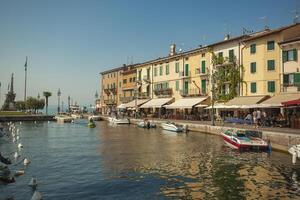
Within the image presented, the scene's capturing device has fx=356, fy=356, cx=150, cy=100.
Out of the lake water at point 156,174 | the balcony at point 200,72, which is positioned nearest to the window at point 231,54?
the balcony at point 200,72

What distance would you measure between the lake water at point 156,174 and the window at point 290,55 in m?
16.4

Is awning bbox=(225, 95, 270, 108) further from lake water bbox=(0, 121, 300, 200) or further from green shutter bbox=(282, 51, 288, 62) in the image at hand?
lake water bbox=(0, 121, 300, 200)

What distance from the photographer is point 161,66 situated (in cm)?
7012

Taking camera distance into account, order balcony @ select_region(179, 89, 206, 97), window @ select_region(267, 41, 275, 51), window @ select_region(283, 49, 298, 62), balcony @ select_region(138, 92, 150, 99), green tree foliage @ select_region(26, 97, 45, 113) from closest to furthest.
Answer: window @ select_region(283, 49, 298, 62) < window @ select_region(267, 41, 275, 51) < balcony @ select_region(179, 89, 206, 97) < balcony @ select_region(138, 92, 150, 99) < green tree foliage @ select_region(26, 97, 45, 113)

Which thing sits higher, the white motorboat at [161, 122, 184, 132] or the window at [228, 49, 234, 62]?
the window at [228, 49, 234, 62]

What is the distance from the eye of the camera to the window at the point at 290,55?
135 feet

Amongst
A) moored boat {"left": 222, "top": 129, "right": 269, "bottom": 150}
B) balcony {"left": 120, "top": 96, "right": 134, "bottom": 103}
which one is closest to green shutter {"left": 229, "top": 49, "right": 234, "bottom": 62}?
moored boat {"left": 222, "top": 129, "right": 269, "bottom": 150}

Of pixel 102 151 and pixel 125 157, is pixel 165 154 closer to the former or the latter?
pixel 125 157

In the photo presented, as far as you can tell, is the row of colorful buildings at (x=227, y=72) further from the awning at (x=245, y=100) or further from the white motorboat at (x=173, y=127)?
the white motorboat at (x=173, y=127)

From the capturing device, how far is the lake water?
1703cm

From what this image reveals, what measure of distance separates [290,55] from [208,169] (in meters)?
24.9

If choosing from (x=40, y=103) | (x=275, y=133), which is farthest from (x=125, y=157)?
(x=40, y=103)

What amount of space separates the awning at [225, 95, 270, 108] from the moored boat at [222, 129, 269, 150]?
11704 mm

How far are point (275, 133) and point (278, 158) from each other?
535cm
